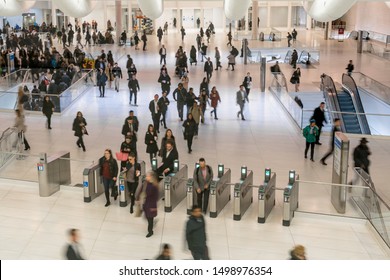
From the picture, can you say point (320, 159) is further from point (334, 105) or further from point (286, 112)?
point (334, 105)

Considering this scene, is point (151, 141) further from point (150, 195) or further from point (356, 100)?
point (356, 100)

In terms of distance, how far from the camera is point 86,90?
981 inches

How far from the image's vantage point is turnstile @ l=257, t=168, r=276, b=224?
1108 centimetres

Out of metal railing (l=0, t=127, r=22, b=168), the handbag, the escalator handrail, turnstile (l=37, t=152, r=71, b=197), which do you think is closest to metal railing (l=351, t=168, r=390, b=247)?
the handbag

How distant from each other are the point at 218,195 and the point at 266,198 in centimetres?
86

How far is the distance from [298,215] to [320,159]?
433 cm

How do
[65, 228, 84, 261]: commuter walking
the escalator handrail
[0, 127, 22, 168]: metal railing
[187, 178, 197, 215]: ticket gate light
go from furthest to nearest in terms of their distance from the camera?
the escalator handrail, [0, 127, 22, 168]: metal railing, [187, 178, 197, 215]: ticket gate light, [65, 228, 84, 261]: commuter walking

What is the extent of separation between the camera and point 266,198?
1123 centimetres

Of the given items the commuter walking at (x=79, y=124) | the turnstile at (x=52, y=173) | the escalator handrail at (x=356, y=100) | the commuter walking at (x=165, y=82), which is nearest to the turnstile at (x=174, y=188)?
the turnstile at (x=52, y=173)

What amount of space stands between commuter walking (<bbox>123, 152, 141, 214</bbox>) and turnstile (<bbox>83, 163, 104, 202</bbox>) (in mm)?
877

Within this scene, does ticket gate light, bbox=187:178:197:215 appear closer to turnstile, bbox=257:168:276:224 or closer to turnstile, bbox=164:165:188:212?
turnstile, bbox=164:165:188:212

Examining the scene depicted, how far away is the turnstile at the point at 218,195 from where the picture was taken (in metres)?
11.3

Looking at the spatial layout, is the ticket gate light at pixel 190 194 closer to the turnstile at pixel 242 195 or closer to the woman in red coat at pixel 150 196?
the turnstile at pixel 242 195
